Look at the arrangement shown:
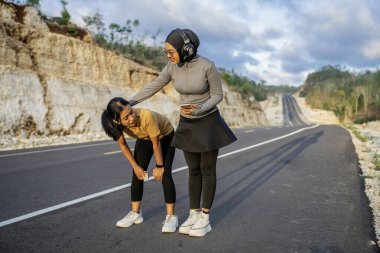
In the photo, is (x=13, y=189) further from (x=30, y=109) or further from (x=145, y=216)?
(x=30, y=109)

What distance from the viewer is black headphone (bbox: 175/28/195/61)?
3661 mm

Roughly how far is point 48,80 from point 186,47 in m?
17.8

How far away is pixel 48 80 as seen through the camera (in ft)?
64.6

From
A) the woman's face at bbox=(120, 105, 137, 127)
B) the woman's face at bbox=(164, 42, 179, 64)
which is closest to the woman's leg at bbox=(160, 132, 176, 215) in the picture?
the woman's face at bbox=(120, 105, 137, 127)

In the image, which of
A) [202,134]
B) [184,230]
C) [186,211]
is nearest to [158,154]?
[202,134]

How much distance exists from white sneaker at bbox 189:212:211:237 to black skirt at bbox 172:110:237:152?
2.55 feet

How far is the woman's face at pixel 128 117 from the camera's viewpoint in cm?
367

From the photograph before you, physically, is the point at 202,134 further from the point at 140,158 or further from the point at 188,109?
the point at 140,158

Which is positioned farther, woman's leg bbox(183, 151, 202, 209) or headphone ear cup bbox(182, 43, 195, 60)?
woman's leg bbox(183, 151, 202, 209)

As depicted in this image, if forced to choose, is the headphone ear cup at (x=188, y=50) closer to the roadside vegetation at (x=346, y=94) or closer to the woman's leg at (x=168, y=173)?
the woman's leg at (x=168, y=173)

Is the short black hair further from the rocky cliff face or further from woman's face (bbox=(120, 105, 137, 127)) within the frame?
the rocky cliff face

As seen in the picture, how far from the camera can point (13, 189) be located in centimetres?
614

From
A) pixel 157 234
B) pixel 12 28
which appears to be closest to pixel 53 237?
pixel 157 234

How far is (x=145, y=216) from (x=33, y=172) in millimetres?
4161
